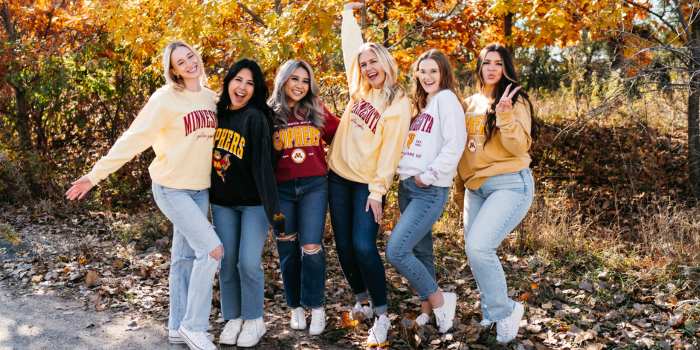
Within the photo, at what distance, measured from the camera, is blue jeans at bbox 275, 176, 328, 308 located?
3.40 m

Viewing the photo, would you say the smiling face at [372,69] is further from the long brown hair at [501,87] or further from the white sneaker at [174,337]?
the white sneaker at [174,337]

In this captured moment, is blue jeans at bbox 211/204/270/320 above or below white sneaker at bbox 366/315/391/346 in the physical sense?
above

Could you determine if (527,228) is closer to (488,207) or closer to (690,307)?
(690,307)

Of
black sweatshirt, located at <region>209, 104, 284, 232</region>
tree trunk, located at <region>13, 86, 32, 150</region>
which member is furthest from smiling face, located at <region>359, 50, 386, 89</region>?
tree trunk, located at <region>13, 86, 32, 150</region>

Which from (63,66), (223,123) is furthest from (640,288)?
(63,66)

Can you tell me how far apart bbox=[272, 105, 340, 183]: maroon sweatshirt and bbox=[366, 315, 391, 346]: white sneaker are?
3.84 feet

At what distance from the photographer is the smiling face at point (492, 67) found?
338 centimetres

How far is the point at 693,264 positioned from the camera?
4.41 metres

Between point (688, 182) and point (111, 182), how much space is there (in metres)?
9.05

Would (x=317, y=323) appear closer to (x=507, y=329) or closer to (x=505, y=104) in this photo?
(x=507, y=329)

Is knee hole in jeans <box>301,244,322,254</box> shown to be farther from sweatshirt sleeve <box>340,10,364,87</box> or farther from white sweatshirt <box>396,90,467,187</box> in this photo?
sweatshirt sleeve <box>340,10,364,87</box>

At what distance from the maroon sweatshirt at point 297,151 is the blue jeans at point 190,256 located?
23.0 inches

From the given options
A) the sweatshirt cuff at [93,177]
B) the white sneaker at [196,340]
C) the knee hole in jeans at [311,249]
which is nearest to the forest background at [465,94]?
the knee hole in jeans at [311,249]

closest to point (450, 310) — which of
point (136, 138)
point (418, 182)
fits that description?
point (418, 182)
